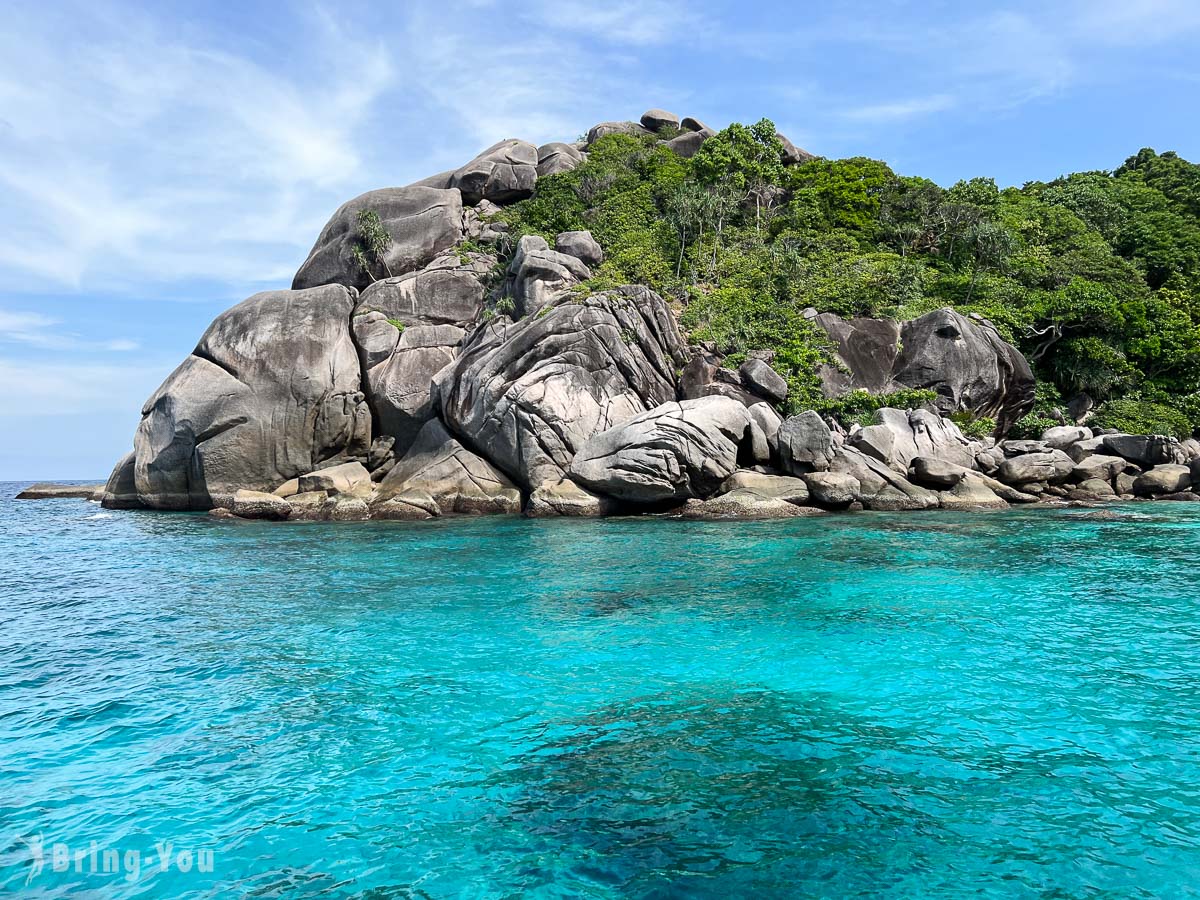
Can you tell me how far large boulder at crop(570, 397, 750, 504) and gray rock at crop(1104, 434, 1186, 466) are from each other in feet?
50.9

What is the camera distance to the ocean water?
4773 millimetres

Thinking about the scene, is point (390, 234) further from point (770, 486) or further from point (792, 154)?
point (792, 154)

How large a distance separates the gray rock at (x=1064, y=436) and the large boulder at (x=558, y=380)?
52.2ft

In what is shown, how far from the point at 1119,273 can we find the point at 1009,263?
5649 millimetres

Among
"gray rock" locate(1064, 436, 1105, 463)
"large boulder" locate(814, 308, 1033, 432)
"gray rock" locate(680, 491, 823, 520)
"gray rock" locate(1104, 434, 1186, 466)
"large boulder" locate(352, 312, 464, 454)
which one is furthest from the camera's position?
"large boulder" locate(814, 308, 1033, 432)

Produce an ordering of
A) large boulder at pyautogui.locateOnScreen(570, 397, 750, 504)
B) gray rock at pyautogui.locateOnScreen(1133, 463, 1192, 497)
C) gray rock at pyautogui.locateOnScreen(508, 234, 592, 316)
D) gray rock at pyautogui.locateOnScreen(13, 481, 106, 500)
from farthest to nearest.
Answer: gray rock at pyautogui.locateOnScreen(13, 481, 106, 500) → gray rock at pyautogui.locateOnScreen(508, 234, 592, 316) → gray rock at pyautogui.locateOnScreen(1133, 463, 1192, 497) → large boulder at pyautogui.locateOnScreen(570, 397, 750, 504)

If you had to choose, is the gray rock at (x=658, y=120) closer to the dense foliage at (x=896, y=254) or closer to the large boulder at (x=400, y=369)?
the dense foliage at (x=896, y=254)

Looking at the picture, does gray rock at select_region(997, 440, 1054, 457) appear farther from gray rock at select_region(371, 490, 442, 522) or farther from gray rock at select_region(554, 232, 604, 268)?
gray rock at select_region(371, 490, 442, 522)

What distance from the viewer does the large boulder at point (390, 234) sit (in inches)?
1539

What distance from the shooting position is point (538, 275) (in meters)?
32.8

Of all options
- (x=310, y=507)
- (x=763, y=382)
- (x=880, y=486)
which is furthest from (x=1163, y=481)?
(x=310, y=507)

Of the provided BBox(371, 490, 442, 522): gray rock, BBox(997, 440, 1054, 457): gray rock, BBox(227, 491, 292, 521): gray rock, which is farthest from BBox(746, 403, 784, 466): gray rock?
BBox(227, 491, 292, 521): gray rock

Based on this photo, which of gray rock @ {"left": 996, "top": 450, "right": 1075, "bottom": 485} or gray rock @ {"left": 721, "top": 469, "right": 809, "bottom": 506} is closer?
gray rock @ {"left": 721, "top": 469, "right": 809, "bottom": 506}

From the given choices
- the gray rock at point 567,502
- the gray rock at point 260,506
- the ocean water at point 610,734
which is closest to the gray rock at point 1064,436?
the ocean water at point 610,734
